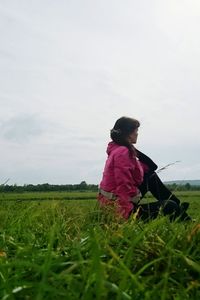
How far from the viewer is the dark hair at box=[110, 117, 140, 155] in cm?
830

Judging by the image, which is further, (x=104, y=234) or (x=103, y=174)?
(x=103, y=174)

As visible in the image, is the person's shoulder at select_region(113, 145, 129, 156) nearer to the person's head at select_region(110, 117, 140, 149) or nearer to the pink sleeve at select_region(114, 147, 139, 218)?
the pink sleeve at select_region(114, 147, 139, 218)

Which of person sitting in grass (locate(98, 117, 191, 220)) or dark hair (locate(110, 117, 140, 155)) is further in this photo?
dark hair (locate(110, 117, 140, 155))

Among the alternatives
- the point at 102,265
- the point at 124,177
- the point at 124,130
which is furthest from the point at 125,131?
the point at 102,265

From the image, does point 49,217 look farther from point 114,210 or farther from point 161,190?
point 161,190

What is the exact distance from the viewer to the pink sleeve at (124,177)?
25.8 ft

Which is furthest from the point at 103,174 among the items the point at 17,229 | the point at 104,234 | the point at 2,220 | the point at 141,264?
the point at 141,264

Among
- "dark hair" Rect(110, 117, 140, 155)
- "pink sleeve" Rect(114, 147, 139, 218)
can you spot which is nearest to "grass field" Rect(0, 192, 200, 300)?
"pink sleeve" Rect(114, 147, 139, 218)

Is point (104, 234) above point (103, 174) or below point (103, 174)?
below

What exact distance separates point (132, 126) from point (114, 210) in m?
4.26

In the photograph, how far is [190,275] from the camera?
2430 millimetres

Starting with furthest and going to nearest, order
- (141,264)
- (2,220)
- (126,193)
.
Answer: (126,193)
(2,220)
(141,264)

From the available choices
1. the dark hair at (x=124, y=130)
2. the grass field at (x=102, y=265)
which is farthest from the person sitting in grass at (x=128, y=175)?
the grass field at (x=102, y=265)

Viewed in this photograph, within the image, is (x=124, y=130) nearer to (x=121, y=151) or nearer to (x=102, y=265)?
(x=121, y=151)
